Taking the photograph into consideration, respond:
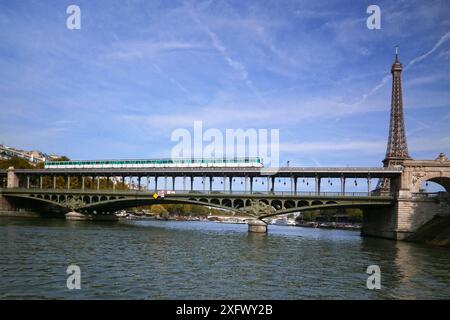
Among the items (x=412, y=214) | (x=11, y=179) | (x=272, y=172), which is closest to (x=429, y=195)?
Answer: (x=412, y=214)

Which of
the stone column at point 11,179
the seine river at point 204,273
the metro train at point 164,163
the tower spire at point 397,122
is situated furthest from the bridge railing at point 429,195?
the stone column at point 11,179

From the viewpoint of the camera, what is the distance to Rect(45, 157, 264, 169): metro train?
8375 cm

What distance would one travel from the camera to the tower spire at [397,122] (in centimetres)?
13575

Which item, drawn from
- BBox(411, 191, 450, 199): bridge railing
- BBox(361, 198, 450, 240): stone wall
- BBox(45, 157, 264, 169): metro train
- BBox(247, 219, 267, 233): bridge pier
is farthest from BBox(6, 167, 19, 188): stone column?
BBox(411, 191, 450, 199): bridge railing

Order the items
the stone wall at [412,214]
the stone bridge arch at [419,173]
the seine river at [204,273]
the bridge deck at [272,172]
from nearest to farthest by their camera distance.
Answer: the seine river at [204,273] → the stone wall at [412,214] → the stone bridge arch at [419,173] → the bridge deck at [272,172]

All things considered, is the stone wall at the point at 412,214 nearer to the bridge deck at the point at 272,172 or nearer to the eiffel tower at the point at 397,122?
the bridge deck at the point at 272,172

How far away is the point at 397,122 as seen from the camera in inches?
5389

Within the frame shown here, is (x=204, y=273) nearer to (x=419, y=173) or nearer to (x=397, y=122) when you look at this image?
(x=419, y=173)

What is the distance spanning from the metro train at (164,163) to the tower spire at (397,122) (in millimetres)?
68471
